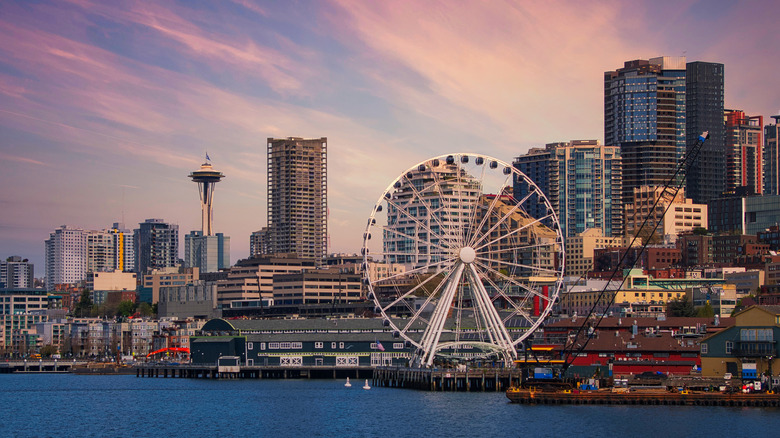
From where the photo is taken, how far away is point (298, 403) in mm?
122188

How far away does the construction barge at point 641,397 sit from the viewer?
100 metres

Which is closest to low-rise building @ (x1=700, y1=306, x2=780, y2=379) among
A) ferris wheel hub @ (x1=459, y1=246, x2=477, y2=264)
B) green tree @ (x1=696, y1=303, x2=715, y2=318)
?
ferris wheel hub @ (x1=459, y1=246, x2=477, y2=264)

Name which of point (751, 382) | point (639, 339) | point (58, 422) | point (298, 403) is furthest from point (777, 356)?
point (58, 422)

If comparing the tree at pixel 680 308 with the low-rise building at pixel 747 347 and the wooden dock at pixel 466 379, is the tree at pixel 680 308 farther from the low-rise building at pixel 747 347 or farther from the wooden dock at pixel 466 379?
the low-rise building at pixel 747 347

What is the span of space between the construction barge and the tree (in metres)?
77.0

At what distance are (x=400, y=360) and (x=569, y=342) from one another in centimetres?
3663

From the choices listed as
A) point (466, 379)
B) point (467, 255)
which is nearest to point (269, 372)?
point (466, 379)

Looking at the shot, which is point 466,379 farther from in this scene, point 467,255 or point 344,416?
point 344,416

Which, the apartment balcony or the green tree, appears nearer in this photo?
the apartment balcony

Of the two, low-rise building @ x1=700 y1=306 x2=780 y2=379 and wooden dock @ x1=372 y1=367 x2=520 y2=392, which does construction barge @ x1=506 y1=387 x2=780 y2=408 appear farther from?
wooden dock @ x1=372 y1=367 x2=520 y2=392

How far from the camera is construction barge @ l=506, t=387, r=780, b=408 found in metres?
100

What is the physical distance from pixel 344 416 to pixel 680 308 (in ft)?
302

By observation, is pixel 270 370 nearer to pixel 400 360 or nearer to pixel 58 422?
pixel 400 360

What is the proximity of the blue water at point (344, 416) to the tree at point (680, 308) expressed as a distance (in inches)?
2429
